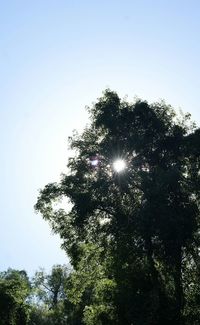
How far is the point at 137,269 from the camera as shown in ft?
87.8

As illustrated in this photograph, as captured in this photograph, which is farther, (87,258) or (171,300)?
(87,258)

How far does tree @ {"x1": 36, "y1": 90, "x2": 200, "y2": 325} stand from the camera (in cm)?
2591

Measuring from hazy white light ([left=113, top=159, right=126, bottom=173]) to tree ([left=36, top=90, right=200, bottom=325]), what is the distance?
0.67ft

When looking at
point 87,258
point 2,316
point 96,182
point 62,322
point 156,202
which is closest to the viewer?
point 156,202

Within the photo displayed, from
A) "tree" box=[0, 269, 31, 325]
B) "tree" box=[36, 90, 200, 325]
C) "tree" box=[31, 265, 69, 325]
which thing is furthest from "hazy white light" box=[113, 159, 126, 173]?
"tree" box=[31, 265, 69, 325]

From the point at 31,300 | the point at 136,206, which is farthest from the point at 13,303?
the point at 31,300

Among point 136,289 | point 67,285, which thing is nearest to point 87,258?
point 67,285

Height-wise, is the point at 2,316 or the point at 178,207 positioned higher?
the point at 178,207

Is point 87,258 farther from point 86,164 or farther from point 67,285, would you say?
point 86,164

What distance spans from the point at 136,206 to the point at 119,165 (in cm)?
330

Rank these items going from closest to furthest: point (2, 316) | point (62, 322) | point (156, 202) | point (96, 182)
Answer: point (156, 202) → point (96, 182) → point (2, 316) → point (62, 322)

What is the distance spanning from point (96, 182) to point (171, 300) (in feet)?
30.6

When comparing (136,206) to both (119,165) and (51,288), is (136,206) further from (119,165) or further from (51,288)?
(51,288)

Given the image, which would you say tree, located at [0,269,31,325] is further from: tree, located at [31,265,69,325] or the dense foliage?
tree, located at [31,265,69,325]
